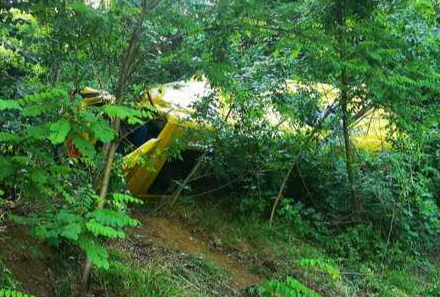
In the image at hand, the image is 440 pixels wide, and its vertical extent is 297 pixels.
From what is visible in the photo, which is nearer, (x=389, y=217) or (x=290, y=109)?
(x=290, y=109)

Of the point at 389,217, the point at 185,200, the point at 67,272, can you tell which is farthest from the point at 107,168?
the point at 389,217

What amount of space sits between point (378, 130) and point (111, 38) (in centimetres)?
542

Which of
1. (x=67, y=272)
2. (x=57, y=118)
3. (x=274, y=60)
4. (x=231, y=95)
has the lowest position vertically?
(x=67, y=272)

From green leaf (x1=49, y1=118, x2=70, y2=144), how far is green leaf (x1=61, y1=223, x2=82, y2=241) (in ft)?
2.05

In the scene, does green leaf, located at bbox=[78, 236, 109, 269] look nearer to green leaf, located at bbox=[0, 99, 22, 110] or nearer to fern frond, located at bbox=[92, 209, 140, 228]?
fern frond, located at bbox=[92, 209, 140, 228]

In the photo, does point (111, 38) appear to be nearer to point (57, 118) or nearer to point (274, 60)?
point (57, 118)

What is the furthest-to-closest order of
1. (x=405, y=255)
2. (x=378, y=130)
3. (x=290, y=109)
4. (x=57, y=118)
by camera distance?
(x=378, y=130), (x=405, y=255), (x=290, y=109), (x=57, y=118)

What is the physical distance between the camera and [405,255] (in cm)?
785

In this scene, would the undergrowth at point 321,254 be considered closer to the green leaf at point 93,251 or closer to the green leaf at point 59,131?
the green leaf at point 93,251

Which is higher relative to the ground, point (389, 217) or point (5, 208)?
point (389, 217)

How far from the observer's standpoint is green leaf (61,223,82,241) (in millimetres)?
3443

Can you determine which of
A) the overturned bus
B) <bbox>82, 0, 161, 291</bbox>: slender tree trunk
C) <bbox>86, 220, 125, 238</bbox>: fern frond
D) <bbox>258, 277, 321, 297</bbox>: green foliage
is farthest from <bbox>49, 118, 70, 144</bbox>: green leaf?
the overturned bus

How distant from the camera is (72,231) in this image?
137 inches

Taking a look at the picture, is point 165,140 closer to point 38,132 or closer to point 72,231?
point 72,231
